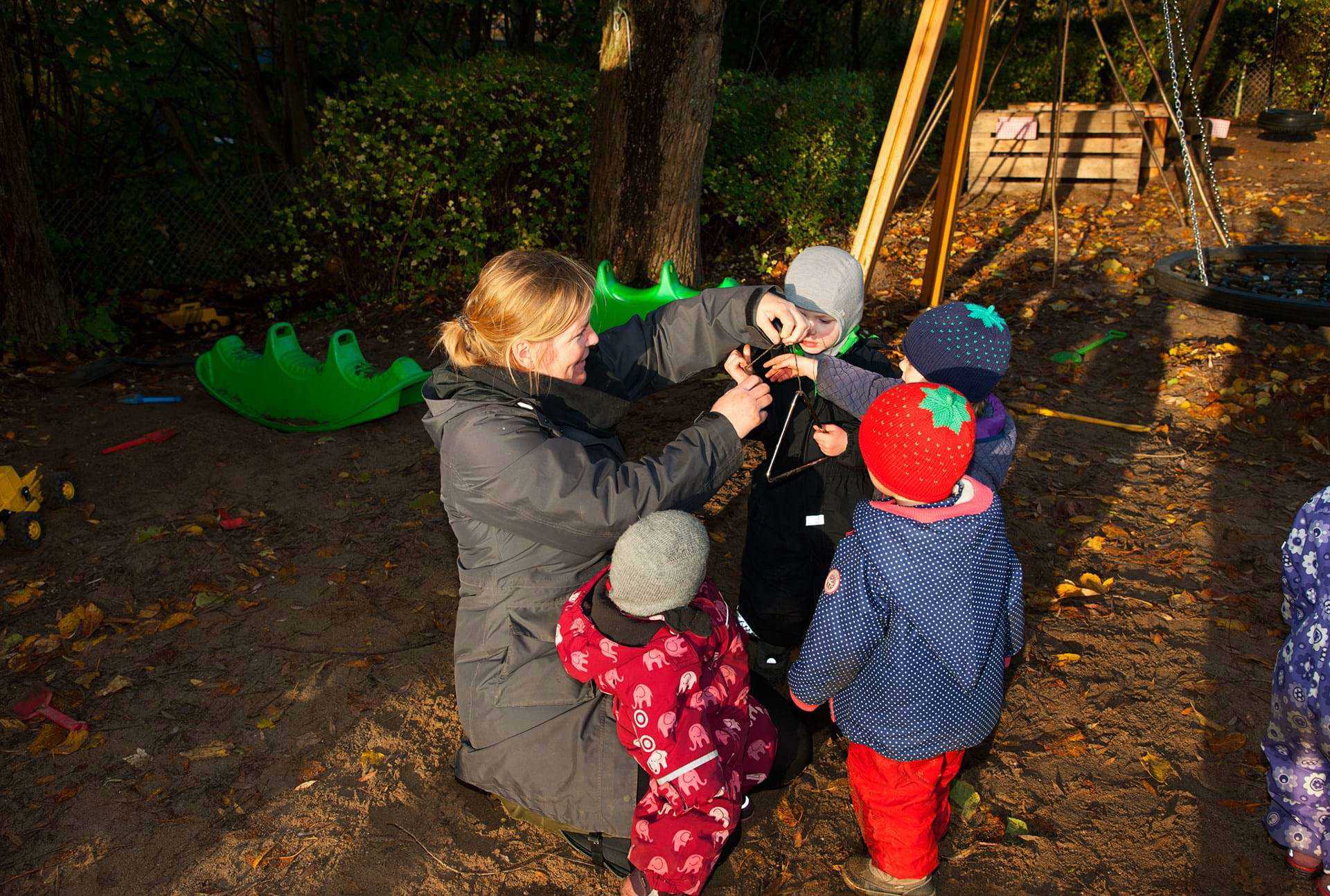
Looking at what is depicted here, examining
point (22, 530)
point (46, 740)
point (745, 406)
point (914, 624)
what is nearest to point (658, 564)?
point (745, 406)

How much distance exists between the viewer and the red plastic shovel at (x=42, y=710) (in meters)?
3.29

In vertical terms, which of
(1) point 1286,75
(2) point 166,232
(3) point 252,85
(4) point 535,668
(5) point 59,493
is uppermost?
(1) point 1286,75

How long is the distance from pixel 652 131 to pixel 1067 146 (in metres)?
5.72

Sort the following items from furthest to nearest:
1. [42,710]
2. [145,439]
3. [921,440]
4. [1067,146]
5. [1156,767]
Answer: [1067,146], [145,439], [42,710], [1156,767], [921,440]

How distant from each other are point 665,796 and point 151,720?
2064 millimetres

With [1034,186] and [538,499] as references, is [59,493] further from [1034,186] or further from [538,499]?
[1034,186]

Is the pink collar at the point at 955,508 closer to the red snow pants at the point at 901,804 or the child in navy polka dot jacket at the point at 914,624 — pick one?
the child in navy polka dot jacket at the point at 914,624

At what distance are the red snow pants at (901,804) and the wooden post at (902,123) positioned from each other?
333cm

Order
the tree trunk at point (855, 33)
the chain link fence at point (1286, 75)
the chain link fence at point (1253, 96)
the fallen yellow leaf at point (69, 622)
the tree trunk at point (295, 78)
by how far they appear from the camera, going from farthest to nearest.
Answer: the tree trunk at point (855, 33) < the chain link fence at point (1253, 96) < the chain link fence at point (1286, 75) < the tree trunk at point (295, 78) < the fallen yellow leaf at point (69, 622)

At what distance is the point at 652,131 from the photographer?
6.10m

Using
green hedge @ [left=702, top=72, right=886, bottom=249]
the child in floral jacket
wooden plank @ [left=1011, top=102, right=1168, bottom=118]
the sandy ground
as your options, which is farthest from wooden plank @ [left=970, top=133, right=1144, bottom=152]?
the child in floral jacket

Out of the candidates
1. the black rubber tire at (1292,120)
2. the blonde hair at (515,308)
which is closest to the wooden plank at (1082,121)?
the black rubber tire at (1292,120)

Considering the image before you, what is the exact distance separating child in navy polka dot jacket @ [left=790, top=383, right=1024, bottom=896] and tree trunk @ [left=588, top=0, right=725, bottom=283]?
4327mm

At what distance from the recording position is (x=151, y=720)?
10.9 feet
